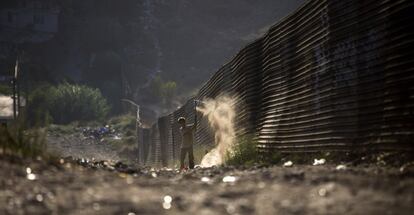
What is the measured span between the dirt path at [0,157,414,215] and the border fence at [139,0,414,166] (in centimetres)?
163

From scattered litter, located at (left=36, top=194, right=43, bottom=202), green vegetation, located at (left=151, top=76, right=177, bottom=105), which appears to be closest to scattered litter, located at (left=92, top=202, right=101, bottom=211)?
scattered litter, located at (left=36, top=194, right=43, bottom=202)

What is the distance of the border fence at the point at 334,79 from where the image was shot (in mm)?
6156

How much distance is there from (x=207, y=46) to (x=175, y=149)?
73.5 meters

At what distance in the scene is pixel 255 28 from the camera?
4092 inches

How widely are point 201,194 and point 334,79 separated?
4193mm

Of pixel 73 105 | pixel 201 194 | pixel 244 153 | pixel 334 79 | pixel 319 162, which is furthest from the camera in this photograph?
pixel 73 105

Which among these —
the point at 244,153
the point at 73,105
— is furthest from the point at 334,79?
the point at 73,105

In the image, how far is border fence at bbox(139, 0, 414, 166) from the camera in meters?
6.16

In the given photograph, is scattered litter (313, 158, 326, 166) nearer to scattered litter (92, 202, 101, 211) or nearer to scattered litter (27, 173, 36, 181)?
scattered litter (27, 173, 36, 181)

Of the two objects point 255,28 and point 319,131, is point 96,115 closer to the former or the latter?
point 255,28

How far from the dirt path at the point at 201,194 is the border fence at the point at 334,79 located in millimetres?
1632

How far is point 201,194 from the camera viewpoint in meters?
4.12

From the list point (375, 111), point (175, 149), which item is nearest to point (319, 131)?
point (375, 111)

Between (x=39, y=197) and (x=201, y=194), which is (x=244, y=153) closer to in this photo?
(x=201, y=194)
